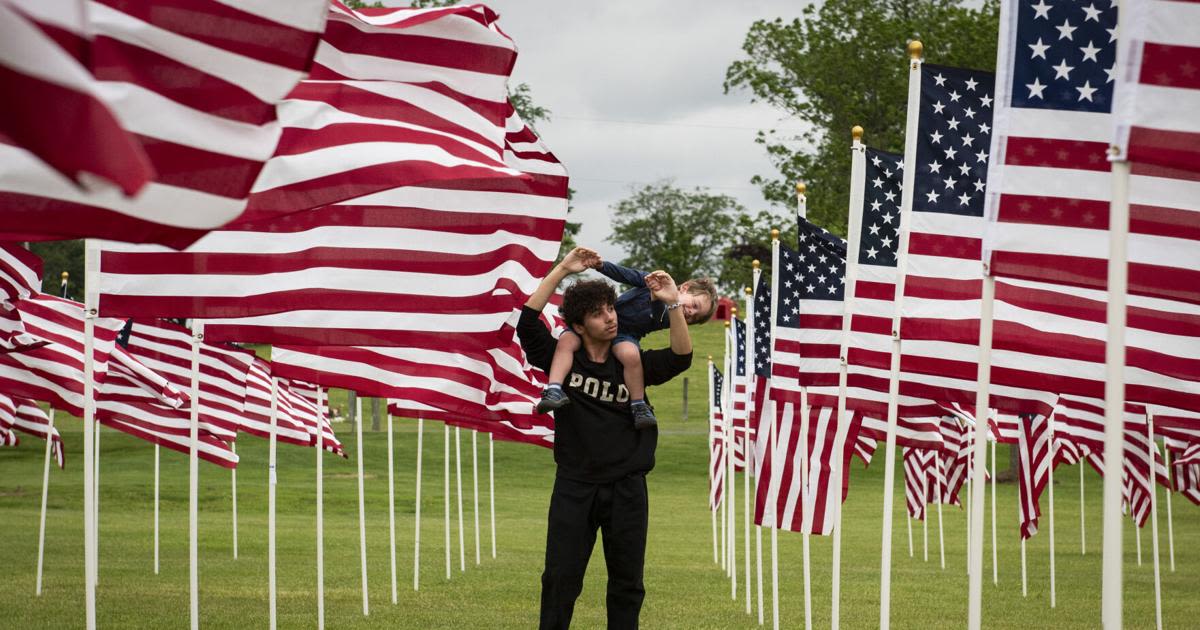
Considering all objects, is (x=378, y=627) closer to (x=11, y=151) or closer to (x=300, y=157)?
(x=300, y=157)

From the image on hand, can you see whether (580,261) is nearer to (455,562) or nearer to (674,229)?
(455,562)

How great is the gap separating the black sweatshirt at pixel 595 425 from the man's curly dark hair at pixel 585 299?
20cm

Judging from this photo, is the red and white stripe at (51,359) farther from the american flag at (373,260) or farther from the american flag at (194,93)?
the american flag at (194,93)

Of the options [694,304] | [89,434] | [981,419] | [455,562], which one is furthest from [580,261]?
[455,562]

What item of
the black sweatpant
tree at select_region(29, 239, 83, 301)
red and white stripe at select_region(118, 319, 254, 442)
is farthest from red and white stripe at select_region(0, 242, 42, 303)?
tree at select_region(29, 239, 83, 301)

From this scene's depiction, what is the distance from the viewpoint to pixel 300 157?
24.1 ft

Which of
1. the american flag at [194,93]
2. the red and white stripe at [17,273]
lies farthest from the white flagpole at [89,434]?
the american flag at [194,93]

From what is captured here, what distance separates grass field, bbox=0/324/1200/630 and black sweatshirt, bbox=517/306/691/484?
5.71 metres

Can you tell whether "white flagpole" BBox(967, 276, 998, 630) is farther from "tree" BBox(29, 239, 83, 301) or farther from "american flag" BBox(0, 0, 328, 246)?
"tree" BBox(29, 239, 83, 301)

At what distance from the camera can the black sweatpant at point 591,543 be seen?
8719 millimetres

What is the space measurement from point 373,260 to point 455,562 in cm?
1303

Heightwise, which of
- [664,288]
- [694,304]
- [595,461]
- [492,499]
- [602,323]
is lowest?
[492,499]

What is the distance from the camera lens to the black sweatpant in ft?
28.6

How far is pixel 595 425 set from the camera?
884 cm
